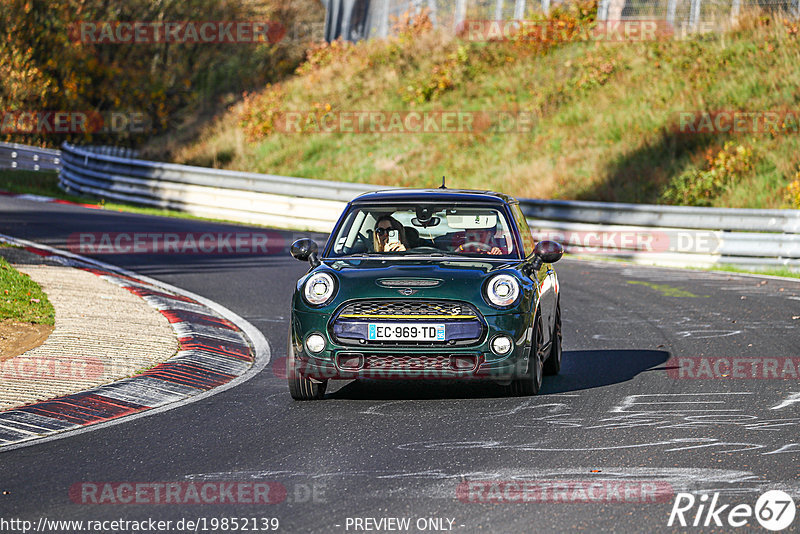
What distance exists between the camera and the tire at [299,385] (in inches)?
328

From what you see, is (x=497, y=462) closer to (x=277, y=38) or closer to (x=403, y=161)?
(x=403, y=161)

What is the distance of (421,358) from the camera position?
317 inches

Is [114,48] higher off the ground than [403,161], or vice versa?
[114,48]

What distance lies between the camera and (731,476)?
612cm

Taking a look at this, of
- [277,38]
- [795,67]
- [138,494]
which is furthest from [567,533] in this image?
[277,38]

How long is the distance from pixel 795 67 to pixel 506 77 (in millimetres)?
9079

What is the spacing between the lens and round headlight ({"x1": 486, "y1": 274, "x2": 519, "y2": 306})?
8195 mm

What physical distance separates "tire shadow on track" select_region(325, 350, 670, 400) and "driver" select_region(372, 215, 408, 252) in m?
1.09
